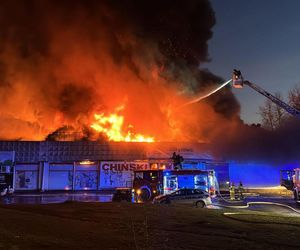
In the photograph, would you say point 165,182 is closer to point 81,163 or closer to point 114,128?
point 81,163

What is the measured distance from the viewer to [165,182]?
76.2ft

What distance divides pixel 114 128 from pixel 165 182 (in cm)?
2017

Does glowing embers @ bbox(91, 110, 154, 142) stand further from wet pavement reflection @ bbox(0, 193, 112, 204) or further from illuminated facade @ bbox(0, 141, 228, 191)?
wet pavement reflection @ bbox(0, 193, 112, 204)

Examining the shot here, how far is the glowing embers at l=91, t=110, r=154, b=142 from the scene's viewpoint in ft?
136

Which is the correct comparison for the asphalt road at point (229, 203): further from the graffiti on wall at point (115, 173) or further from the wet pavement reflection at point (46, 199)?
the graffiti on wall at point (115, 173)

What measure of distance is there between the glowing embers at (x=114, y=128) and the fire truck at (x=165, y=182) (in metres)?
17.6

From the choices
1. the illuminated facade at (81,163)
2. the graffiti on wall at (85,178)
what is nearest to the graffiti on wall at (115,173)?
the illuminated facade at (81,163)

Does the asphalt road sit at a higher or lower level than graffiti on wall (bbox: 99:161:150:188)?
lower

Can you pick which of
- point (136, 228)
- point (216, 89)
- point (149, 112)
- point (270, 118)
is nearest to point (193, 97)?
point (216, 89)

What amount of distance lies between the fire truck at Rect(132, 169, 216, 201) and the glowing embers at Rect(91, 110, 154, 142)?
17.6 m

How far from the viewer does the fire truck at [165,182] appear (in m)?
23.2

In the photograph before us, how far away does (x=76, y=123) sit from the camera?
144 ft

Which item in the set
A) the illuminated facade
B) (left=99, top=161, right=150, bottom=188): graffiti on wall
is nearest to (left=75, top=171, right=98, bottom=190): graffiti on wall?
the illuminated facade

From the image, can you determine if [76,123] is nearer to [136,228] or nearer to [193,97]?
[193,97]
